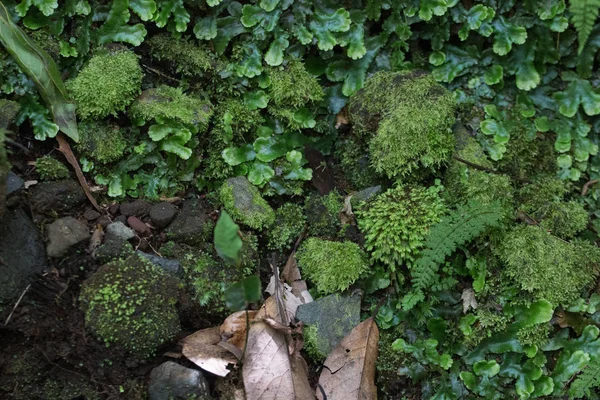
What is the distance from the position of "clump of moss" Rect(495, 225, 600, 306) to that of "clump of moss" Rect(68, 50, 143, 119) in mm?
2950

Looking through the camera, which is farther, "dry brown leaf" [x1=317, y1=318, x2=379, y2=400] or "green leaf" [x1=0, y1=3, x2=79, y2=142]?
"green leaf" [x1=0, y1=3, x2=79, y2=142]

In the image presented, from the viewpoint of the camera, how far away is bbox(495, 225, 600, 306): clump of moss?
392cm

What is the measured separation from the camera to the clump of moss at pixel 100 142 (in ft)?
13.1

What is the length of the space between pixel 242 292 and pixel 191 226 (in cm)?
105

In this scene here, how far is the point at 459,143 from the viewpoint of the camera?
4523mm

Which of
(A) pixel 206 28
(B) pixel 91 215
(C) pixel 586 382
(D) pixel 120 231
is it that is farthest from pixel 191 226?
(C) pixel 586 382

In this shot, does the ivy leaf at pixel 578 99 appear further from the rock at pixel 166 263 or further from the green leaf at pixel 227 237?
the rock at pixel 166 263

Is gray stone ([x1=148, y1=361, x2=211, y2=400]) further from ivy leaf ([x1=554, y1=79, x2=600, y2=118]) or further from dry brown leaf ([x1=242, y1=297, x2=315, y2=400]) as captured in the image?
ivy leaf ([x1=554, y1=79, x2=600, y2=118])

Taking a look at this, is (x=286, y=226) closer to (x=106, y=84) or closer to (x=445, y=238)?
(x=445, y=238)

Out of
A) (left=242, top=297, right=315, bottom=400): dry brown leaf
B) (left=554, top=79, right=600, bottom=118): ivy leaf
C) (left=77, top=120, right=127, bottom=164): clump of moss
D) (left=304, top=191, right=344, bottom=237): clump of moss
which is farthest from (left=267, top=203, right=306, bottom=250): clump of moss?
(left=554, top=79, right=600, bottom=118): ivy leaf

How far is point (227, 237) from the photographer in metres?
2.97

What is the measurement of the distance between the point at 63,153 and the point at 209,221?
114cm

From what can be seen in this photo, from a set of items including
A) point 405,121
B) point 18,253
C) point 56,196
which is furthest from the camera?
point 405,121

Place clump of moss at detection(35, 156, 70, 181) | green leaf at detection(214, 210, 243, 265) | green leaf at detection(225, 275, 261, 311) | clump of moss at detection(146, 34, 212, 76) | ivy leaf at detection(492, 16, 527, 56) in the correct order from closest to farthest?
1. green leaf at detection(214, 210, 243, 265)
2. green leaf at detection(225, 275, 261, 311)
3. clump of moss at detection(35, 156, 70, 181)
4. clump of moss at detection(146, 34, 212, 76)
5. ivy leaf at detection(492, 16, 527, 56)
